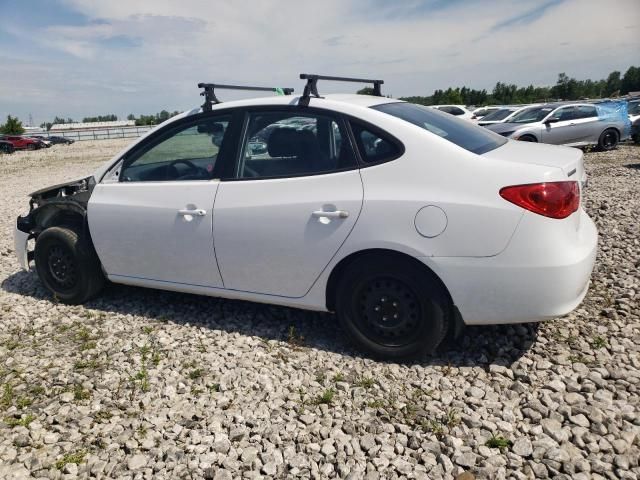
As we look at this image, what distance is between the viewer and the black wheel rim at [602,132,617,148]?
1473cm

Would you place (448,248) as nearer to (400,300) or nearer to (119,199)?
(400,300)

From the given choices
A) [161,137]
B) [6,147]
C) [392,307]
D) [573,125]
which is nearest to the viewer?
[392,307]

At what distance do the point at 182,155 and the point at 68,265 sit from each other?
157 centimetres

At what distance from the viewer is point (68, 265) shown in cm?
442

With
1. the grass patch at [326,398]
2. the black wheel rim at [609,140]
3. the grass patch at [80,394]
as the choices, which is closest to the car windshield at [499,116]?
the black wheel rim at [609,140]

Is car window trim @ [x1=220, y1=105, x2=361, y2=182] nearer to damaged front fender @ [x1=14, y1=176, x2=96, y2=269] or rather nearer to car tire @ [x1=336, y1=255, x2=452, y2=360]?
car tire @ [x1=336, y1=255, x2=452, y2=360]

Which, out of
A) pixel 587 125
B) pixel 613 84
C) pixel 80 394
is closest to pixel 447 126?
pixel 80 394

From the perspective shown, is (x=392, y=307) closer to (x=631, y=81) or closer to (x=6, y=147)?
(x=6, y=147)

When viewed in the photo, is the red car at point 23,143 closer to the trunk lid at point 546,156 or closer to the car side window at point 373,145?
the car side window at point 373,145

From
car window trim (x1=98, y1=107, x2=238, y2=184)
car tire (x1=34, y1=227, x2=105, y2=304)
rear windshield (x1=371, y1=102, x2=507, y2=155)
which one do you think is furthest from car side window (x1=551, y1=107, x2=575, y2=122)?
car tire (x1=34, y1=227, x2=105, y2=304)

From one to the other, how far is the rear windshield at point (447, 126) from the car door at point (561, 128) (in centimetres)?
1146

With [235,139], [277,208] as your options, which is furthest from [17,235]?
[277,208]

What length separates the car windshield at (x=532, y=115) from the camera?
46.6ft

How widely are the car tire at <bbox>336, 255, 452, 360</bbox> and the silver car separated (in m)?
11.8
